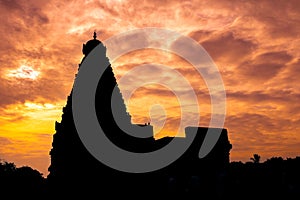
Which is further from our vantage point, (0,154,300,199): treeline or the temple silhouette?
the temple silhouette

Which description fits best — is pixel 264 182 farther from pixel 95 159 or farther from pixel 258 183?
pixel 95 159

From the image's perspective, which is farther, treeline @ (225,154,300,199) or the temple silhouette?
the temple silhouette

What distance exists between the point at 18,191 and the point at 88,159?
1397 cm

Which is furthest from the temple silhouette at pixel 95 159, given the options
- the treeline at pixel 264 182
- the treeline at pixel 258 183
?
the treeline at pixel 264 182

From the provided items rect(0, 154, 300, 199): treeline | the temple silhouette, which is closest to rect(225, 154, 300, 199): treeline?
rect(0, 154, 300, 199): treeline

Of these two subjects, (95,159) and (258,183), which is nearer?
(258,183)

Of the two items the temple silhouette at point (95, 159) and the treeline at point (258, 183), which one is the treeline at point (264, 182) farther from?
the temple silhouette at point (95, 159)

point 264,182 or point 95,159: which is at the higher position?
point 95,159

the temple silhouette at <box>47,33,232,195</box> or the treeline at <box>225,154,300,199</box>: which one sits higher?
the temple silhouette at <box>47,33,232,195</box>

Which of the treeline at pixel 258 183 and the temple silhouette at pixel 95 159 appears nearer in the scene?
the treeline at pixel 258 183

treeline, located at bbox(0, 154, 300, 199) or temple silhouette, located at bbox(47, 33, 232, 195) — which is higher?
temple silhouette, located at bbox(47, 33, 232, 195)

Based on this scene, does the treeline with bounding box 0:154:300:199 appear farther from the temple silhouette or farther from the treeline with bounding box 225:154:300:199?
the temple silhouette

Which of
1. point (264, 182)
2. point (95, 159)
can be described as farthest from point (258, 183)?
point (95, 159)

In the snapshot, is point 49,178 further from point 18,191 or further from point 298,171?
point 298,171
